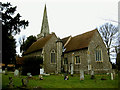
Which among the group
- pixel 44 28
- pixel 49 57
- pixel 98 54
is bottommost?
pixel 49 57

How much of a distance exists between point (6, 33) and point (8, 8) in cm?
228

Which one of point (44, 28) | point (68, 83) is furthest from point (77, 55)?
point (44, 28)

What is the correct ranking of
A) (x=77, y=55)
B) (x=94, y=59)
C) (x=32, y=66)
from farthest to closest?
(x=77, y=55)
(x=94, y=59)
(x=32, y=66)

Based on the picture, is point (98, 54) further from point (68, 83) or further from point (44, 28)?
point (44, 28)

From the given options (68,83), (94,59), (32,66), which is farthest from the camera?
(94,59)

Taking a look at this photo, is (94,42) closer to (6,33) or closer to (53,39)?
(53,39)

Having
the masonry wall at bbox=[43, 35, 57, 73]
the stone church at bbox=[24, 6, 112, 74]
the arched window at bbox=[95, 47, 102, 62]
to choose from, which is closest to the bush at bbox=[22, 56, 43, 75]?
the stone church at bbox=[24, 6, 112, 74]

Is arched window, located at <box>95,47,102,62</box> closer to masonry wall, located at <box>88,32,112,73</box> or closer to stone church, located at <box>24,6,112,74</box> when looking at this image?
stone church, located at <box>24,6,112,74</box>

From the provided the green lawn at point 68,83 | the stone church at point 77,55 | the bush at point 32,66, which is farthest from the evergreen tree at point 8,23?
the stone church at point 77,55

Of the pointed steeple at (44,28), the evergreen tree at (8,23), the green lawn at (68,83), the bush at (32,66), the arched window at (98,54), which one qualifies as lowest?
the green lawn at (68,83)

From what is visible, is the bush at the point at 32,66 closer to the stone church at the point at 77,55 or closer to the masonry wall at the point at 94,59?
the stone church at the point at 77,55

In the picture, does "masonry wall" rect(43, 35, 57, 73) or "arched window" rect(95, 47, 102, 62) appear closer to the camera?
"arched window" rect(95, 47, 102, 62)

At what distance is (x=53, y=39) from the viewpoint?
27875 mm

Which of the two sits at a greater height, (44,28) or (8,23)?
(44,28)
